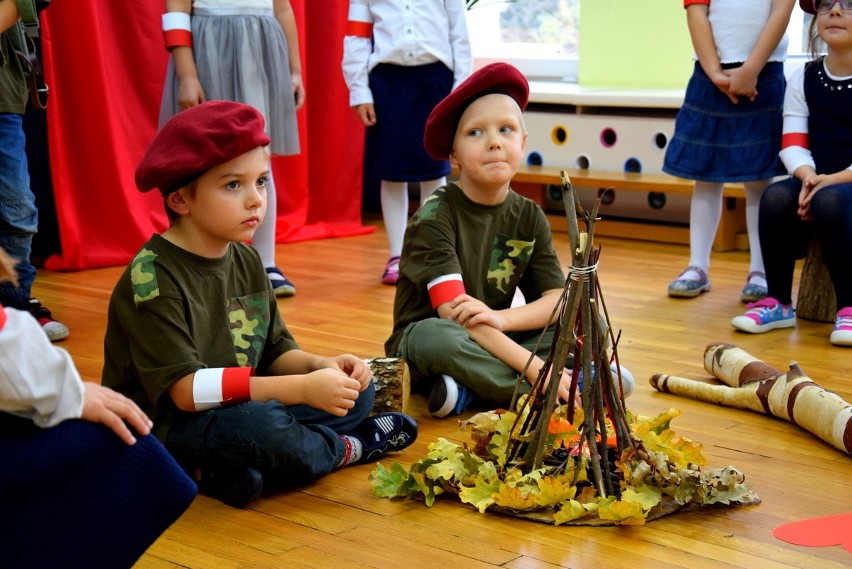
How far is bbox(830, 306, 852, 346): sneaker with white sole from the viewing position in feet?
8.73

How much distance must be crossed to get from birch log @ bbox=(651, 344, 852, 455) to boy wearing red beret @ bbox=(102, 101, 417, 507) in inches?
31.6

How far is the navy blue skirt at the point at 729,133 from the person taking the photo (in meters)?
3.09

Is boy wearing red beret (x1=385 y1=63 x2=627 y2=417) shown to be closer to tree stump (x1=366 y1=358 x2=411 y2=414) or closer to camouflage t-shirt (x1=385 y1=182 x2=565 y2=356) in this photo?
camouflage t-shirt (x1=385 y1=182 x2=565 y2=356)

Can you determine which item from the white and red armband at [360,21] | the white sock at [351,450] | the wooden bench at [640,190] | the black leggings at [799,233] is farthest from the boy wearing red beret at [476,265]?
the wooden bench at [640,190]

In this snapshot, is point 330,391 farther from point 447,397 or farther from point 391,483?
point 447,397

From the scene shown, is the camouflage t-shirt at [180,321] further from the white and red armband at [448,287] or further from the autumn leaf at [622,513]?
the autumn leaf at [622,513]

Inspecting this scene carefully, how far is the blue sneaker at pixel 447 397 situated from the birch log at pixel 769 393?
446 millimetres

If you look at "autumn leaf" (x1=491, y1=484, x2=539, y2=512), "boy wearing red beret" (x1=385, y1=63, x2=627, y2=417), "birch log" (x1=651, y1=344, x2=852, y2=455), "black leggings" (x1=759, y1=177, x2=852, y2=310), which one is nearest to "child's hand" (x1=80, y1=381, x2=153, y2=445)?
"autumn leaf" (x1=491, y1=484, x2=539, y2=512)

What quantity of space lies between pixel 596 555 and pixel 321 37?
10.6 feet

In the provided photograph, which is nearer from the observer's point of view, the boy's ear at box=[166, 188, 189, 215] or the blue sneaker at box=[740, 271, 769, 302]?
the boy's ear at box=[166, 188, 189, 215]

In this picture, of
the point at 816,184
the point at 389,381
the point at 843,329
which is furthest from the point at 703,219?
the point at 389,381

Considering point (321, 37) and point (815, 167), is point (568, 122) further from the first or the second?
point (815, 167)

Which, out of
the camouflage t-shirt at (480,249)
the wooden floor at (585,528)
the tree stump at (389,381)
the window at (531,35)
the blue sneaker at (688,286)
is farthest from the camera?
the window at (531,35)

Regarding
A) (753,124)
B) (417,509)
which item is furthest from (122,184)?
(417,509)
